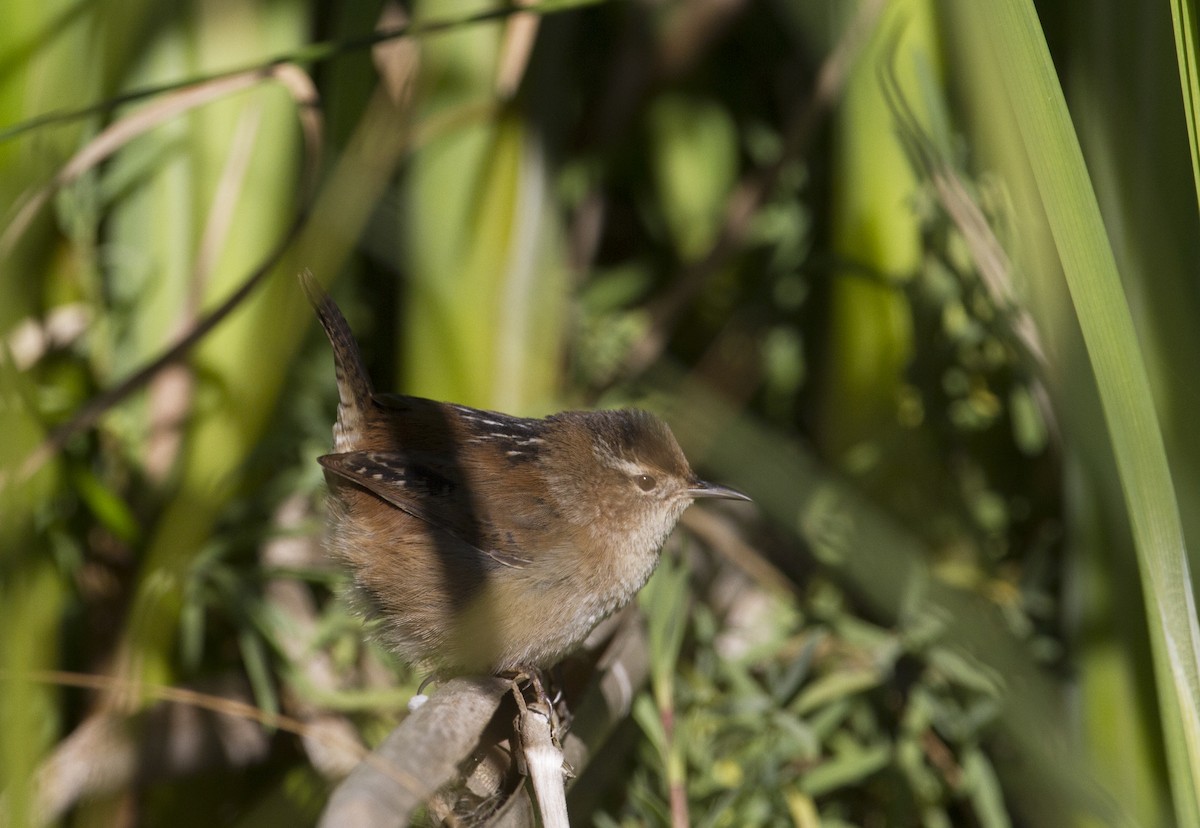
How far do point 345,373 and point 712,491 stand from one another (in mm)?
794

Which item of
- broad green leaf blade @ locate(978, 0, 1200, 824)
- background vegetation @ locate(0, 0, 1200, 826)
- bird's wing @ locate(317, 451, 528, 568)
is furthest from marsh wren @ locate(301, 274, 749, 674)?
broad green leaf blade @ locate(978, 0, 1200, 824)

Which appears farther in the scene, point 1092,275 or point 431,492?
point 431,492

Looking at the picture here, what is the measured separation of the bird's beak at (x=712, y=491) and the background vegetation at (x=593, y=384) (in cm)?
12

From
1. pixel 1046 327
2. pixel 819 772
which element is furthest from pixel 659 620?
pixel 1046 327

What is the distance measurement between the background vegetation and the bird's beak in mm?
122

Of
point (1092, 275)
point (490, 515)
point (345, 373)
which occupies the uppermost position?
point (345, 373)

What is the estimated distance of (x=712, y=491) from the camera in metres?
2.31

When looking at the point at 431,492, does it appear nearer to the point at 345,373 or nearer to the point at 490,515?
the point at 490,515

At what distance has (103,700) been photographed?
2.34 metres

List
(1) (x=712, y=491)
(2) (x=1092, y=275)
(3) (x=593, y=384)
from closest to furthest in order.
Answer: (2) (x=1092, y=275) → (1) (x=712, y=491) → (3) (x=593, y=384)

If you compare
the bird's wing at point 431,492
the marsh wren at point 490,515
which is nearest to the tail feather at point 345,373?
the marsh wren at point 490,515

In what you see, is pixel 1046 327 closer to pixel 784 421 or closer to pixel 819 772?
pixel 819 772

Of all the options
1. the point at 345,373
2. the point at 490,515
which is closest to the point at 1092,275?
the point at 490,515

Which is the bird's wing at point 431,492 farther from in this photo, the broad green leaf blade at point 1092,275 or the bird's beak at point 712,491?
the broad green leaf blade at point 1092,275
